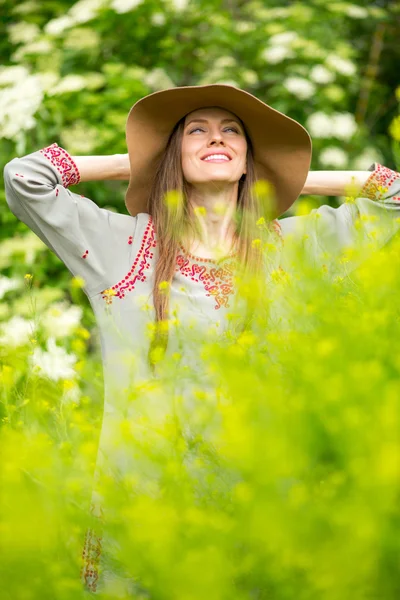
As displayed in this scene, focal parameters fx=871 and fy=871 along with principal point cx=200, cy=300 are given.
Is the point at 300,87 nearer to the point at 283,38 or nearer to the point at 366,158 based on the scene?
the point at 283,38

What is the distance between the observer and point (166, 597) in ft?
2.52

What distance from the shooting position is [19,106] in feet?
12.6

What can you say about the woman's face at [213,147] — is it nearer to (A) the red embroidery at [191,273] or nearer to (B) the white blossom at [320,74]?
(A) the red embroidery at [191,273]

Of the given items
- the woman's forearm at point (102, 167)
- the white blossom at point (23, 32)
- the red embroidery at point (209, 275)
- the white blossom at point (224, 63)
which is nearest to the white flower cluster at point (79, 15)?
the white blossom at point (23, 32)

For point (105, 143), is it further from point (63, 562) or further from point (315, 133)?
point (63, 562)

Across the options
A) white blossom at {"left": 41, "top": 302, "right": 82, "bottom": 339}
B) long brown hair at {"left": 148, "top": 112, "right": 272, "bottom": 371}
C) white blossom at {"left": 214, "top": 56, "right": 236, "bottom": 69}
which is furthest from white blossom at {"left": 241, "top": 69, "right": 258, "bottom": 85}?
long brown hair at {"left": 148, "top": 112, "right": 272, "bottom": 371}

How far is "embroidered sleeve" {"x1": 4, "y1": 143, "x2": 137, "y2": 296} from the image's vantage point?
193 cm

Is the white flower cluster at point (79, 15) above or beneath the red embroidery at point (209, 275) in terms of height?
beneath

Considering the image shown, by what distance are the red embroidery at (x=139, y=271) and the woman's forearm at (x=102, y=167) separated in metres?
0.25

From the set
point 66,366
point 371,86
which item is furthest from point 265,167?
point 371,86

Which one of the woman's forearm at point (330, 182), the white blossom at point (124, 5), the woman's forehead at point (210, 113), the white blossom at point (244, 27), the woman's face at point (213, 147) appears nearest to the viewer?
the woman's face at point (213, 147)

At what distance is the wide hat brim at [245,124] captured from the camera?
2051 millimetres

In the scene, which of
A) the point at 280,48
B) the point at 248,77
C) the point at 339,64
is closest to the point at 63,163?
the point at 248,77

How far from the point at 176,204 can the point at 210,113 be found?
0.38 m
